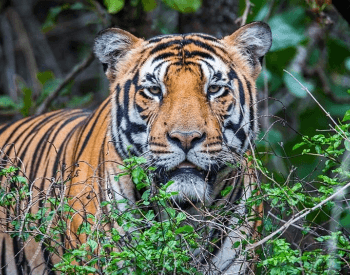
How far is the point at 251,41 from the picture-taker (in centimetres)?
353

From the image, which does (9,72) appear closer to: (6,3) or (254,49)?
(6,3)

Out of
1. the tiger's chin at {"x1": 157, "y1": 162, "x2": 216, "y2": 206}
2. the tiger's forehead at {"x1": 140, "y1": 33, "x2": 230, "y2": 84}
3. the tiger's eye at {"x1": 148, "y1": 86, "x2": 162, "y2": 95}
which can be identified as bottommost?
the tiger's chin at {"x1": 157, "y1": 162, "x2": 216, "y2": 206}

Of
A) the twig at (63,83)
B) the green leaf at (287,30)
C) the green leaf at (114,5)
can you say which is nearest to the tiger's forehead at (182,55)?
the green leaf at (114,5)

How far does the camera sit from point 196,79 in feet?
10.4

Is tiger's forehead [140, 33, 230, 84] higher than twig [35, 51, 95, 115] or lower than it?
higher

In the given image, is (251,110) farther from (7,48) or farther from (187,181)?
(7,48)

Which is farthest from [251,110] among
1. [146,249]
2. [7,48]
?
[7,48]

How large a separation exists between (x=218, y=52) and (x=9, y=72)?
605 centimetres

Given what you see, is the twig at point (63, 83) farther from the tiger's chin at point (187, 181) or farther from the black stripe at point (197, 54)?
the tiger's chin at point (187, 181)

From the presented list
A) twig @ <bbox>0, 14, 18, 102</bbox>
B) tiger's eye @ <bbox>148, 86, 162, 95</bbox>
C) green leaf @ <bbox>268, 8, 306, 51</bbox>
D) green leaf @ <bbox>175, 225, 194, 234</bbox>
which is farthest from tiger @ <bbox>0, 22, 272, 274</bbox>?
twig @ <bbox>0, 14, 18, 102</bbox>

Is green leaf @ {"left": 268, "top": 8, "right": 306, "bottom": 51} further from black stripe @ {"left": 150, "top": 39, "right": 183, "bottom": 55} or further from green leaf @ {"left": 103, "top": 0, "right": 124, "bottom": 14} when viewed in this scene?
black stripe @ {"left": 150, "top": 39, "right": 183, "bottom": 55}

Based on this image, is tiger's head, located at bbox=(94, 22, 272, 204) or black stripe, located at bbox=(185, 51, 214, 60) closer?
tiger's head, located at bbox=(94, 22, 272, 204)

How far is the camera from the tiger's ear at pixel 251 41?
351 centimetres

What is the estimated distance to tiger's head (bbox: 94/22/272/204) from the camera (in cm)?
296
